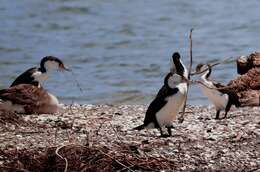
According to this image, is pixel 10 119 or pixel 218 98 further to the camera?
pixel 218 98

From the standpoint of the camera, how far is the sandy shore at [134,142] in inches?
355

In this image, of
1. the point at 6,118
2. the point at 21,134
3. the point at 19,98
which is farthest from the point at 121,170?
the point at 19,98

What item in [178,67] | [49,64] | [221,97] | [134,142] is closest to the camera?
[134,142]

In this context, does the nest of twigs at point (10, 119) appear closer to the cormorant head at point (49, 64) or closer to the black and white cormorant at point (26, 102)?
the black and white cormorant at point (26, 102)

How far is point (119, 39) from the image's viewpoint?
23.1m

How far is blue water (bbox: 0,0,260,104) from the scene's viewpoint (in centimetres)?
1772

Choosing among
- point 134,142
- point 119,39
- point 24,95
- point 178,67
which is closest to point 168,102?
point 178,67

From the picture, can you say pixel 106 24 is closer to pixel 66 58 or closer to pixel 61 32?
pixel 61 32

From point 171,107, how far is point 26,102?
271 centimetres

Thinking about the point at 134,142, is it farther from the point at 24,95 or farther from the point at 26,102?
the point at 24,95

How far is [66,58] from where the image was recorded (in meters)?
20.5

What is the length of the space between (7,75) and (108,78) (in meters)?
2.15

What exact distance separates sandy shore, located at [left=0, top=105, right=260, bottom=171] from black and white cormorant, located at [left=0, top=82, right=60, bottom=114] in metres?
0.22

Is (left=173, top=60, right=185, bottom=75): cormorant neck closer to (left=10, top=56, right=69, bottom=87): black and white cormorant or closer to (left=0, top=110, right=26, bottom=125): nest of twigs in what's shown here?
(left=0, top=110, right=26, bottom=125): nest of twigs
